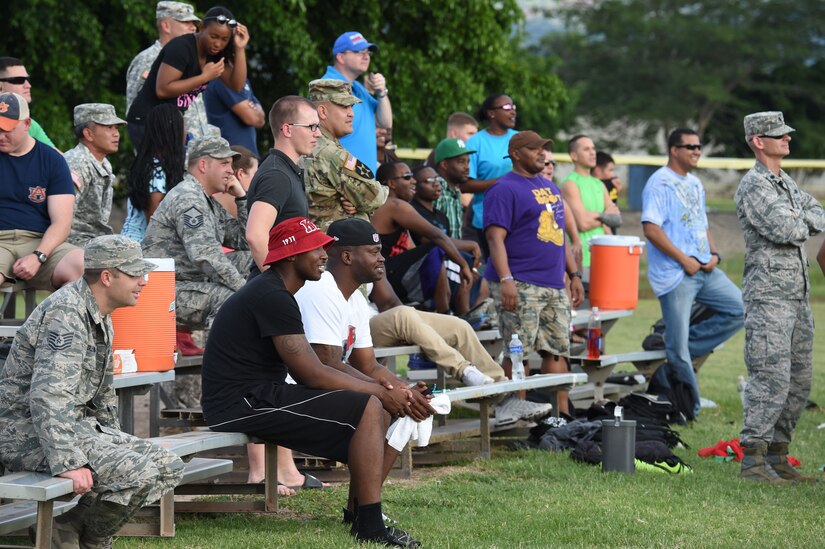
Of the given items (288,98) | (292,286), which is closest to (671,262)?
(288,98)

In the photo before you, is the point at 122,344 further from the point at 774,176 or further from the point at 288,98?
the point at 774,176

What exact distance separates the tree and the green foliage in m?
26.7

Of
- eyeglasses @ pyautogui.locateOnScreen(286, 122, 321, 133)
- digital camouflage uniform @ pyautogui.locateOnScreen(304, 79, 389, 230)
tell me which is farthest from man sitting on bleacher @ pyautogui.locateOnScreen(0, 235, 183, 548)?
digital camouflage uniform @ pyautogui.locateOnScreen(304, 79, 389, 230)

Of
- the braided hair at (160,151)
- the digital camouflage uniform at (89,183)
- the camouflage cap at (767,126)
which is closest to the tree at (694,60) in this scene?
the camouflage cap at (767,126)

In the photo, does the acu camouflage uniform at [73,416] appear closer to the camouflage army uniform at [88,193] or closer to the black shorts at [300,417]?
the black shorts at [300,417]

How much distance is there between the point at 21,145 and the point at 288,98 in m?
1.76

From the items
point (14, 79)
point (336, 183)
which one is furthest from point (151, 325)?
point (14, 79)

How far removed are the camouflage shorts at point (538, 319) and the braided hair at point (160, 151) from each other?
2770mm

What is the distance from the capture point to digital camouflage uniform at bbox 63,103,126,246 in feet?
29.9

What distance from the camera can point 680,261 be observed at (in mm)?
11344

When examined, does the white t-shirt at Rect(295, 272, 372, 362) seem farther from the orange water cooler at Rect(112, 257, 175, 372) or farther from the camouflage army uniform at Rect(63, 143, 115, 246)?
the camouflage army uniform at Rect(63, 143, 115, 246)

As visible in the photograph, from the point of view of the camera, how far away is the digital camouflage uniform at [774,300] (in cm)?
864

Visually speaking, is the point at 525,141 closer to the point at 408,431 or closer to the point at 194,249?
the point at 194,249

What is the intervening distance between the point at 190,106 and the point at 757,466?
4.67 m
